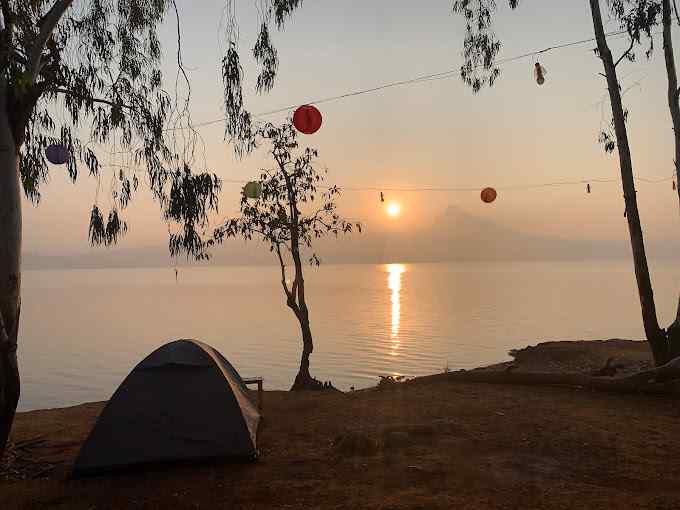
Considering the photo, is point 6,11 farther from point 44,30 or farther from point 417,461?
point 417,461

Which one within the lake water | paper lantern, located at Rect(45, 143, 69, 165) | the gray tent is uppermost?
paper lantern, located at Rect(45, 143, 69, 165)

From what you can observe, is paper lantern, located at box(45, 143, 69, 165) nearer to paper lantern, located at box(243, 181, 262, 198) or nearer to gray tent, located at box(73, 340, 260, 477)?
gray tent, located at box(73, 340, 260, 477)

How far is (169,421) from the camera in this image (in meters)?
8.04

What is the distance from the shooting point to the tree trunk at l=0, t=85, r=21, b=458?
312 inches

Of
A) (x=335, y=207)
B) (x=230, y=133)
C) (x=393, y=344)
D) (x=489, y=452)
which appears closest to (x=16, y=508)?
(x=489, y=452)

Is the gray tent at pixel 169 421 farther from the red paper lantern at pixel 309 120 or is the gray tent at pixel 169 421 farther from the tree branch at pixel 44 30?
the red paper lantern at pixel 309 120

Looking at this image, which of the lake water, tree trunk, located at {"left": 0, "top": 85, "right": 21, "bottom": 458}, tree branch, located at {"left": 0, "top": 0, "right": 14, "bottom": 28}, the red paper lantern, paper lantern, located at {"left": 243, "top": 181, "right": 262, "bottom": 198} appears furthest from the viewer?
the lake water

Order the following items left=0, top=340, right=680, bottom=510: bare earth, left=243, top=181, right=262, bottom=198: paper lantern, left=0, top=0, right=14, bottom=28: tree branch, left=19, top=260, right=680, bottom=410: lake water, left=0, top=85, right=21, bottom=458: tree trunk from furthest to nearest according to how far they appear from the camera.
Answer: left=19, top=260, right=680, bottom=410: lake water < left=243, top=181, right=262, bottom=198: paper lantern < left=0, top=0, right=14, bottom=28: tree branch < left=0, top=85, right=21, bottom=458: tree trunk < left=0, top=340, right=680, bottom=510: bare earth

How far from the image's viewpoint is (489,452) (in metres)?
8.18

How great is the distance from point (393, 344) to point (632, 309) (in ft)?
124

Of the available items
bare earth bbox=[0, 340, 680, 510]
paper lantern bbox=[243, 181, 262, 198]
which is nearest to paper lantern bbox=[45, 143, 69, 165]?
bare earth bbox=[0, 340, 680, 510]

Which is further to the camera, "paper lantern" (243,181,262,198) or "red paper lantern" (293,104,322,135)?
"paper lantern" (243,181,262,198)

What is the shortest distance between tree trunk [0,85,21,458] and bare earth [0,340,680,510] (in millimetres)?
1043

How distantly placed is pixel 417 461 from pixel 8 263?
20.4 feet
